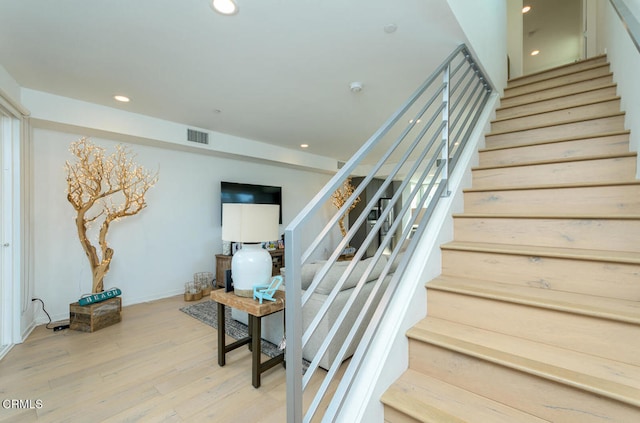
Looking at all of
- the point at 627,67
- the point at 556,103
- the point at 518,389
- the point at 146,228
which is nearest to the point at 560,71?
the point at 556,103

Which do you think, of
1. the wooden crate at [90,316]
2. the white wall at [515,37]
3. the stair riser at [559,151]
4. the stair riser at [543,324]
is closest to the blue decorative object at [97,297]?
the wooden crate at [90,316]

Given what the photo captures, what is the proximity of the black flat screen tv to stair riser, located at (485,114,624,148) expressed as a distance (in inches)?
145

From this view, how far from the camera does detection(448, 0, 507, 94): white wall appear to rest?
1.91 m

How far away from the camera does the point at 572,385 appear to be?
0.84 m

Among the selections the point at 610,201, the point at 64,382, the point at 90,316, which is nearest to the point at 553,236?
the point at 610,201

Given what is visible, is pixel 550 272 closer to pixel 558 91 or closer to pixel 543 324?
pixel 543 324

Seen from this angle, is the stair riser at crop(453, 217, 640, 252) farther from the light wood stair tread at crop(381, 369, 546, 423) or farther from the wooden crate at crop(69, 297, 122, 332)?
the wooden crate at crop(69, 297, 122, 332)

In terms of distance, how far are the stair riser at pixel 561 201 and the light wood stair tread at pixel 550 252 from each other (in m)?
0.24

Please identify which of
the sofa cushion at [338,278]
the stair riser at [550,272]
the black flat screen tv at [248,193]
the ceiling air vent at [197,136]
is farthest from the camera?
the black flat screen tv at [248,193]

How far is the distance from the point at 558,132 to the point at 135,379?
11.8 feet

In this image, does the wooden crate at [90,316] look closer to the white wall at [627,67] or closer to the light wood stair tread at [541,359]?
the light wood stair tread at [541,359]

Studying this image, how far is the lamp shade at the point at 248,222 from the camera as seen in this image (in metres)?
1.83

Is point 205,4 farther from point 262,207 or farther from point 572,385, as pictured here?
point 572,385

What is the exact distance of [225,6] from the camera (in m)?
→ 1.67
